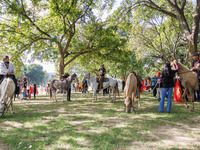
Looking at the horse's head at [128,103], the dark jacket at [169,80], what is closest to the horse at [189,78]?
the dark jacket at [169,80]

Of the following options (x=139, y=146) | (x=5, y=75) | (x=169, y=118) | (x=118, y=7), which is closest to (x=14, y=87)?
(x=5, y=75)

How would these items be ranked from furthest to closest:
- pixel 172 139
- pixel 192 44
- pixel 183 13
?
pixel 183 13
pixel 192 44
pixel 172 139

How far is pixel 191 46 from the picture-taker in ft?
40.2

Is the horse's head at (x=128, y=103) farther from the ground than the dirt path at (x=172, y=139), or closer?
farther from the ground

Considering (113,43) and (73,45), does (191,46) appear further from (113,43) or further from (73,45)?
(73,45)

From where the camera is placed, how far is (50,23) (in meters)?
19.7

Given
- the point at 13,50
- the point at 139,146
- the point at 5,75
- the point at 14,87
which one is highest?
the point at 13,50

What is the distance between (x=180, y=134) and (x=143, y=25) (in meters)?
19.5

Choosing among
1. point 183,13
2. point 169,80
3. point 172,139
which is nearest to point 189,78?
point 169,80

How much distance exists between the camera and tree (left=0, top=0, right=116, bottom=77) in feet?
48.9

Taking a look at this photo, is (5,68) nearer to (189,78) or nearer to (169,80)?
(169,80)

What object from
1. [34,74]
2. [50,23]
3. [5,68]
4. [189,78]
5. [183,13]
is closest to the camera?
[5,68]

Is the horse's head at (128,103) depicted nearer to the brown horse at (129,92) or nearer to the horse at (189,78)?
the brown horse at (129,92)

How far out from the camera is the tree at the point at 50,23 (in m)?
14.9
